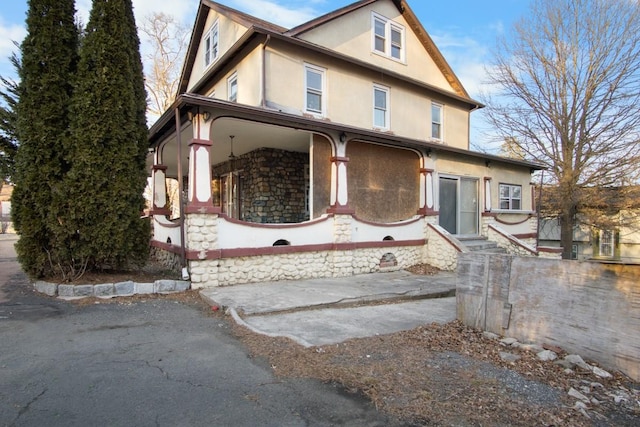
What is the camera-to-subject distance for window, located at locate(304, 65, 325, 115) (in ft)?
36.4

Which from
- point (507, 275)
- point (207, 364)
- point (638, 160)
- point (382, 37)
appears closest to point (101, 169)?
point (207, 364)

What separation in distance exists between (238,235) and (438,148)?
6904 mm

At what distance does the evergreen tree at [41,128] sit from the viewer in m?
6.75

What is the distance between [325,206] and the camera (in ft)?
31.2

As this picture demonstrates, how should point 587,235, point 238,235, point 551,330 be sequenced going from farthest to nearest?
point 587,235
point 238,235
point 551,330

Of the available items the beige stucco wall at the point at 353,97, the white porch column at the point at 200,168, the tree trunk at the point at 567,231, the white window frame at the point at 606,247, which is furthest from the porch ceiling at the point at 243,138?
the white window frame at the point at 606,247

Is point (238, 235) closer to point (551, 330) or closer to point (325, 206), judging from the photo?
point (325, 206)

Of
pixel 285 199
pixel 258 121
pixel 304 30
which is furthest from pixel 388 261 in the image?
pixel 304 30

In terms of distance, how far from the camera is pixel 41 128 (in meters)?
6.73

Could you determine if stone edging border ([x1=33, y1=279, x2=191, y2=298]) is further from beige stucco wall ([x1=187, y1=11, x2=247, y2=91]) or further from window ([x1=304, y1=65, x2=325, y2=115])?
beige stucco wall ([x1=187, y1=11, x2=247, y2=91])

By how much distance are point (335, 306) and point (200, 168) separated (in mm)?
3695

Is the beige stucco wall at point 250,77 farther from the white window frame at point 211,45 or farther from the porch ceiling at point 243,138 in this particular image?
the white window frame at point 211,45

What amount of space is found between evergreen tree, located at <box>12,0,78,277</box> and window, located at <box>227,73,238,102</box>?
5.01 m

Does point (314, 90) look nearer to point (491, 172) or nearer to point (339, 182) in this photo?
point (339, 182)
